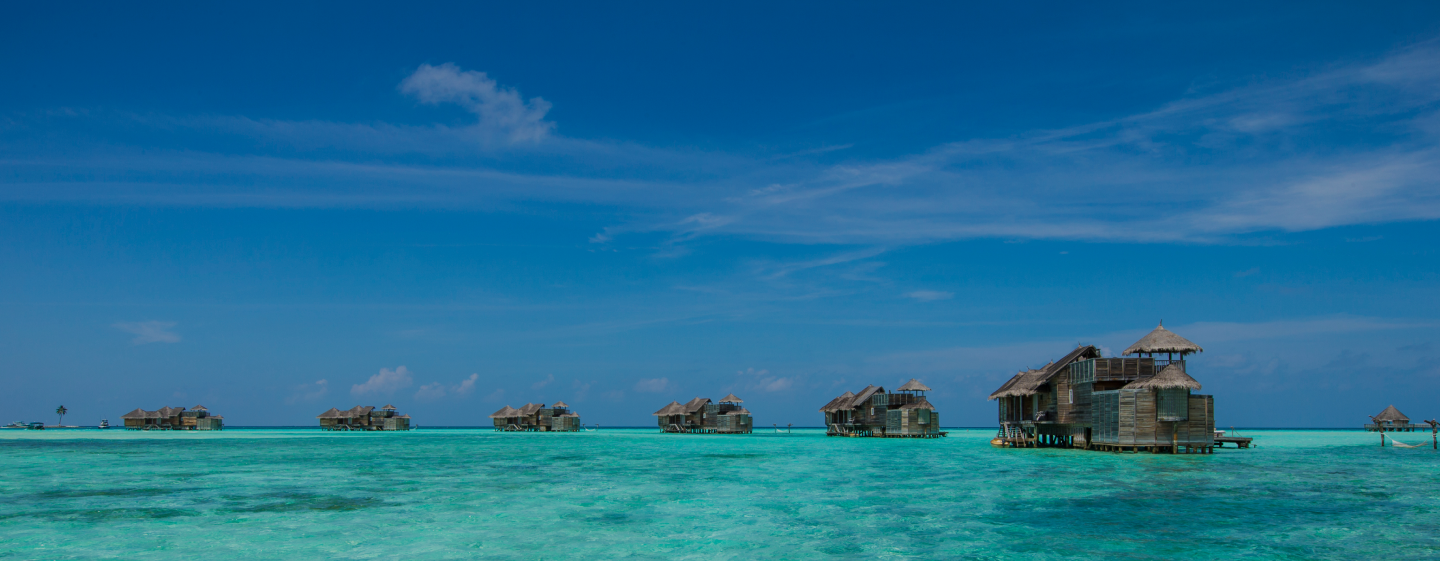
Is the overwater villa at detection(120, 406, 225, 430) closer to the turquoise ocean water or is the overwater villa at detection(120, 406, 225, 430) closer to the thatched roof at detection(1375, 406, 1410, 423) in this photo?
the turquoise ocean water

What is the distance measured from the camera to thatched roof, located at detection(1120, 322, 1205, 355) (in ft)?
129

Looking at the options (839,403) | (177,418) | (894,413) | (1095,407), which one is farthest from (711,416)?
(177,418)

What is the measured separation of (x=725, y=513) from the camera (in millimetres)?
19625

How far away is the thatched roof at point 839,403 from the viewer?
80.0 metres

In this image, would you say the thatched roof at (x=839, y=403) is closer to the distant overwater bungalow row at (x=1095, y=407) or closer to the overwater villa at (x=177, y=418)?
the distant overwater bungalow row at (x=1095, y=407)

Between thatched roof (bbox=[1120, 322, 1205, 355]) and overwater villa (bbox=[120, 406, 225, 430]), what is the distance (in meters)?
105

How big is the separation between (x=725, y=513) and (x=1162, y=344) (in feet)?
92.0

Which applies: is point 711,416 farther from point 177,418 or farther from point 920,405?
point 177,418

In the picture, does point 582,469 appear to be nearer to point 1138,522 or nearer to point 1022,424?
point 1138,522

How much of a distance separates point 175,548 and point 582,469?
1947 centimetres

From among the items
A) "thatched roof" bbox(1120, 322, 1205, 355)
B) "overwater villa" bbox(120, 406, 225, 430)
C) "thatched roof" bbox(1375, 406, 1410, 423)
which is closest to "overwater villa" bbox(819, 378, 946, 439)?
"thatched roof" bbox(1120, 322, 1205, 355)

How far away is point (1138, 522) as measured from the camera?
17.4 m

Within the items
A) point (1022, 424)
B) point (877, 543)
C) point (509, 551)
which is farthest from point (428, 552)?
point (1022, 424)

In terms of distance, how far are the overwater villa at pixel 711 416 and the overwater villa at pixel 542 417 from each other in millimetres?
13294
